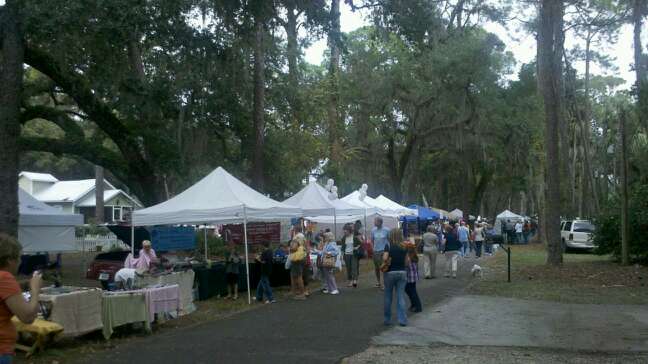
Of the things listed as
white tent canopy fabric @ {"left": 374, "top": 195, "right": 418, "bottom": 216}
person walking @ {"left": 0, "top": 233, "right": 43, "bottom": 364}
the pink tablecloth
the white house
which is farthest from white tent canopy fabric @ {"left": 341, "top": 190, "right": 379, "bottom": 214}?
the white house

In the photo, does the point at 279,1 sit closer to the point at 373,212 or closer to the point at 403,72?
the point at 373,212

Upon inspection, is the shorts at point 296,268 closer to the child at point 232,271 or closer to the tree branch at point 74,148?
the child at point 232,271

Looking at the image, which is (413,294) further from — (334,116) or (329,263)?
(334,116)

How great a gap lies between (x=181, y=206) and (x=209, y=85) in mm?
4503

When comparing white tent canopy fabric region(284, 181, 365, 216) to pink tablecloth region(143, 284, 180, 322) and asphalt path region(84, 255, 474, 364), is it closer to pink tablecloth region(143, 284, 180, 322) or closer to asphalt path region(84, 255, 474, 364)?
asphalt path region(84, 255, 474, 364)

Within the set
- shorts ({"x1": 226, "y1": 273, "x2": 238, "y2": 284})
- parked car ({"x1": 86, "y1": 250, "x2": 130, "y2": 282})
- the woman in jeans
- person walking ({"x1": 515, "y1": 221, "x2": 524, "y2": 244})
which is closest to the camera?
the woman in jeans

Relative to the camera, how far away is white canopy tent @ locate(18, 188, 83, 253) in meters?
20.0

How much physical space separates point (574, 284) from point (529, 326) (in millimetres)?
6009

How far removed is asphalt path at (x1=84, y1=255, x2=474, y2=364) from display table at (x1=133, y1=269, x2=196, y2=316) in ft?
3.21

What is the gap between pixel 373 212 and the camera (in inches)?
924

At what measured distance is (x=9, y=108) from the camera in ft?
38.8

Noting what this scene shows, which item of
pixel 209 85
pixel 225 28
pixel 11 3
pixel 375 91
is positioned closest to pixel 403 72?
pixel 375 91

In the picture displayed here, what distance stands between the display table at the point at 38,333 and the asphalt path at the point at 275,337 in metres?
0.64

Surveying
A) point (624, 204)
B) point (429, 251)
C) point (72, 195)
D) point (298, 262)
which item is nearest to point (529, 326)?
point (298, 262)
